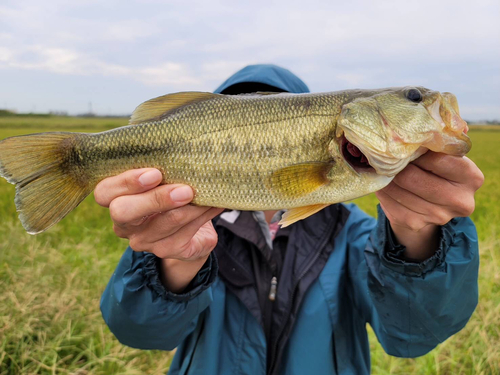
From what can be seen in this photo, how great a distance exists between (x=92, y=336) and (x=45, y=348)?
0.51 meters

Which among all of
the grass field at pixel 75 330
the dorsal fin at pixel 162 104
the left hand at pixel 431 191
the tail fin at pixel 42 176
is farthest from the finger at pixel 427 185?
the grass field at pixel 75 330

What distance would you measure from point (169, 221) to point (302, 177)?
0.70 m

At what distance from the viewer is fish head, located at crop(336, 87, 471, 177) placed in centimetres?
157

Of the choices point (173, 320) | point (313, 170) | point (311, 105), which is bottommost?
point (173, 320)

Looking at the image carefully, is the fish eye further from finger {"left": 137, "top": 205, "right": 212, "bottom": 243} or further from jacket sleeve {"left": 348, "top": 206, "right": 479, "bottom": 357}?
finger {"left": 137, "top": 205, "right": 212, "bottom": 243}

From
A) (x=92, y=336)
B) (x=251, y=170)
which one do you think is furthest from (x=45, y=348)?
(x=251, y=170)

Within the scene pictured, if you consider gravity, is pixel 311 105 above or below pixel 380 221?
above

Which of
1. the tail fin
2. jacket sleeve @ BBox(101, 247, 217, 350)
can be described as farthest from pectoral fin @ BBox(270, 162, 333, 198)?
the tail fin

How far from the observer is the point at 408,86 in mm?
1734

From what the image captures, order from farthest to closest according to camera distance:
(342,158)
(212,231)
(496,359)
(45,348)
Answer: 1. (496,359)
2. (45,348)
3. (212,231)
4. (342,158)

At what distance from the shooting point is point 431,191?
1585 millimetres

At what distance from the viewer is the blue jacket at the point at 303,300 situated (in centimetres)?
202

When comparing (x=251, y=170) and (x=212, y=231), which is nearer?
(x=251, y=170)

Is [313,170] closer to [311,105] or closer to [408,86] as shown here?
[311,105]
